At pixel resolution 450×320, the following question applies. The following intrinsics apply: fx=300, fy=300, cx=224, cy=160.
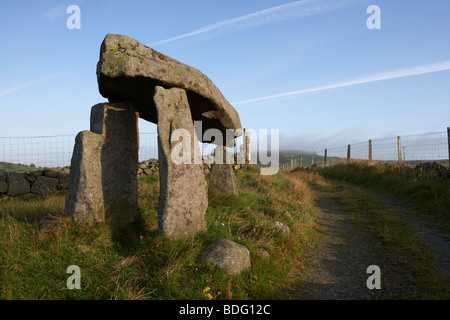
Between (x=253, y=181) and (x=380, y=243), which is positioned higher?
(x=253, y=181)

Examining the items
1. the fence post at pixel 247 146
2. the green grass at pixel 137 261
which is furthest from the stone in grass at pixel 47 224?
the fence post at pixel 247 146

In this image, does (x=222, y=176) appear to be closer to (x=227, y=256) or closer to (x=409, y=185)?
(x=227, y=256)

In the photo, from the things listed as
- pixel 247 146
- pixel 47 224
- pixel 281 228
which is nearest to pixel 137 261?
pixel 47 224

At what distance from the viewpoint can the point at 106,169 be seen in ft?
17.3

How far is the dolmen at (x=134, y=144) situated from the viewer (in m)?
4.69

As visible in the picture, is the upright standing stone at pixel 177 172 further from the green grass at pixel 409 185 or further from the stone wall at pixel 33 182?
the stone wall at pixel 33 182

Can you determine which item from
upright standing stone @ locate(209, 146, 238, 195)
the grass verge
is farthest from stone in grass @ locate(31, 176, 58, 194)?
the grass verge

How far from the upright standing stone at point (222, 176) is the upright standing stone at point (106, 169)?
304cm

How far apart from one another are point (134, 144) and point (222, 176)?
10.6ft

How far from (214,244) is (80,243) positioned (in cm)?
200
